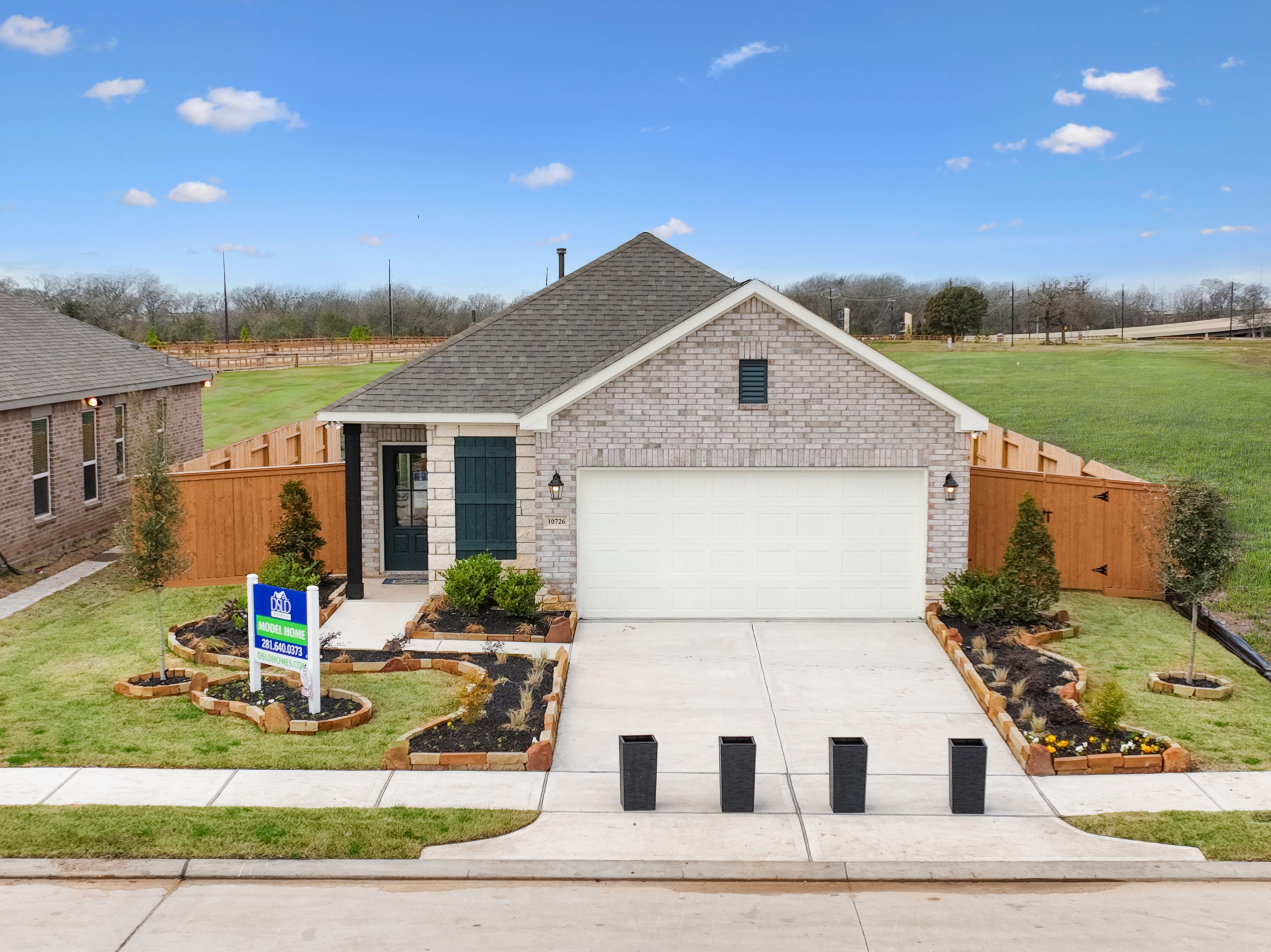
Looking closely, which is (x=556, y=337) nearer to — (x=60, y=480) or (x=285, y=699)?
(x=285, y=699)

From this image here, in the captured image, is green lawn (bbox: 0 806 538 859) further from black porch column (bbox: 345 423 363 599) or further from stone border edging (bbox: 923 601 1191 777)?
black porch column (bbox: 345 423 363 599)

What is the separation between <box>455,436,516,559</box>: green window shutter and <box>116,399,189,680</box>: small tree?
465 centimetres

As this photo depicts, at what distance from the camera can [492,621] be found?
16469 mm

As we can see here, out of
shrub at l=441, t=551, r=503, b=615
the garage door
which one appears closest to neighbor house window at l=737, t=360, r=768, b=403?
the garage door

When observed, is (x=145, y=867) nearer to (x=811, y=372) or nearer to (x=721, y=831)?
(x=721, y=831)

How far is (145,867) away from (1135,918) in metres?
8.11

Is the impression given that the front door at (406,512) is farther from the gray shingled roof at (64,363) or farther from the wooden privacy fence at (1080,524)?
the wooden privacy fence at (1080,524)

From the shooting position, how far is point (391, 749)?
11.4 m

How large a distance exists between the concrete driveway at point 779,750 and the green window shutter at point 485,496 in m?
2.16

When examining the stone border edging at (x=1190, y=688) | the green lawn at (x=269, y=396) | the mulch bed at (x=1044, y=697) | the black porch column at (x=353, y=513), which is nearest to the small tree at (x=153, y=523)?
the black porch column at (x=353, y=513)

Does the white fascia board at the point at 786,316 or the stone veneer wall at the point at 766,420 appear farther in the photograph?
the stone veneer wall at the point at 766,420

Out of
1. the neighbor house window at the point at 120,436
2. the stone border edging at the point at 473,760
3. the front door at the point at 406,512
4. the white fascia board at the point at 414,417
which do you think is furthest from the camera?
the neighbor house window at the point at 120,436

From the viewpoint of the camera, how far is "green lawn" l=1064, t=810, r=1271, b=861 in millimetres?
9711

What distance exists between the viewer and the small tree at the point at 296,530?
18234 mm
